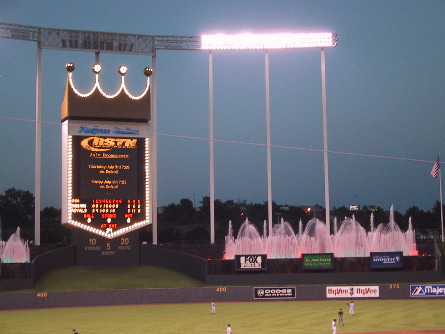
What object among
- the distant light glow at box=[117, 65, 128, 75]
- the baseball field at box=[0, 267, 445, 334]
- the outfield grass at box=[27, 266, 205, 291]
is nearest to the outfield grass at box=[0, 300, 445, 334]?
the baseball field at box=[0, 267, 445, 334]

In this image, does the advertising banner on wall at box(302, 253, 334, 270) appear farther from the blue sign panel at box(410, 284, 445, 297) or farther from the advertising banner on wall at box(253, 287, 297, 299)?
the blue sign panel at box(410, 284, 445, 297)

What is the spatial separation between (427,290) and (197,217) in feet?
241

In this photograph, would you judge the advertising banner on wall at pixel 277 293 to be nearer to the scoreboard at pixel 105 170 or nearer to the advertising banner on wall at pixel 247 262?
the advertising banner on wall at pixel 247 262

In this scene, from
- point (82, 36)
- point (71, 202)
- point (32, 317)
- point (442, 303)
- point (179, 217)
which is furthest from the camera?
point (179, 217)

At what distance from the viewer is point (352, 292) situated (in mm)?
43844

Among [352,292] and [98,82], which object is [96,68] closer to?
[98,82]

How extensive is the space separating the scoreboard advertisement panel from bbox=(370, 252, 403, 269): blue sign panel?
52.8 feet

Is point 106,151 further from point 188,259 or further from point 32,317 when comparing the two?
point 32,317

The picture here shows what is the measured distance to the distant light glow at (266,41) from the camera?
173 feet

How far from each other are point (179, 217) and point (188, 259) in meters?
66.6

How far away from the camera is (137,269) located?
47.8 m

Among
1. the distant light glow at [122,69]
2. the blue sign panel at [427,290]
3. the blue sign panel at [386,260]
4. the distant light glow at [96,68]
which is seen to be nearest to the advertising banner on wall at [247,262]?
the blue sign panel at [386,260]

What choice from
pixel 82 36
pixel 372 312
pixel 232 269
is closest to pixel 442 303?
pixel 372 312

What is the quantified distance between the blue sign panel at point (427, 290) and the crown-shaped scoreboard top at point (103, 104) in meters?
21.0
